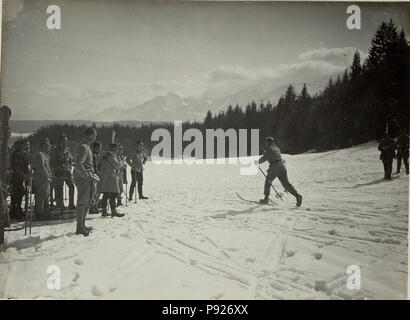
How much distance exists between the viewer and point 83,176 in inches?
186

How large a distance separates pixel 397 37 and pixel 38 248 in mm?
6555

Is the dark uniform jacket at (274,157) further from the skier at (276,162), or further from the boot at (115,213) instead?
the boot at (115,213)

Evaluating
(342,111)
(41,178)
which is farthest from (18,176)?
(342,111)

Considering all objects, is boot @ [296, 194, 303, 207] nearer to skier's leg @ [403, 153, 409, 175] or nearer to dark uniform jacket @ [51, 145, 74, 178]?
skier's leg @ [403, 153, 409, 175]

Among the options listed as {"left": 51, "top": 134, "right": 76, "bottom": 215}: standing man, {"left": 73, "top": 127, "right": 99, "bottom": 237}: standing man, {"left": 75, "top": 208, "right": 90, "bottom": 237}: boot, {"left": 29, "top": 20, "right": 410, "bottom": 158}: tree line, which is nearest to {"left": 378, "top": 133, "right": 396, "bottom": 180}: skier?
{"left": 29, "top": 20, "right": 410, "bottom": 158}: tree line

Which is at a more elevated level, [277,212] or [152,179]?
[152,179]

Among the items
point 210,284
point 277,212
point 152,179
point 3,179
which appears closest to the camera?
point 210,284

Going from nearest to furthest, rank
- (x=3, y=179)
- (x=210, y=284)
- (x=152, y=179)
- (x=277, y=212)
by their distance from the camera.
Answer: (x=210, y=284)
(x=3, y=179)
(x=277, y=212)
(x=152, y=179)

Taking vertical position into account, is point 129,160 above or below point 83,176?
above

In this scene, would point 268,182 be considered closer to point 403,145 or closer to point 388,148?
point 388,148

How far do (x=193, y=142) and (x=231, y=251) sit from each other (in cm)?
191

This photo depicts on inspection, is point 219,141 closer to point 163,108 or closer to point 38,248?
point 163,108
